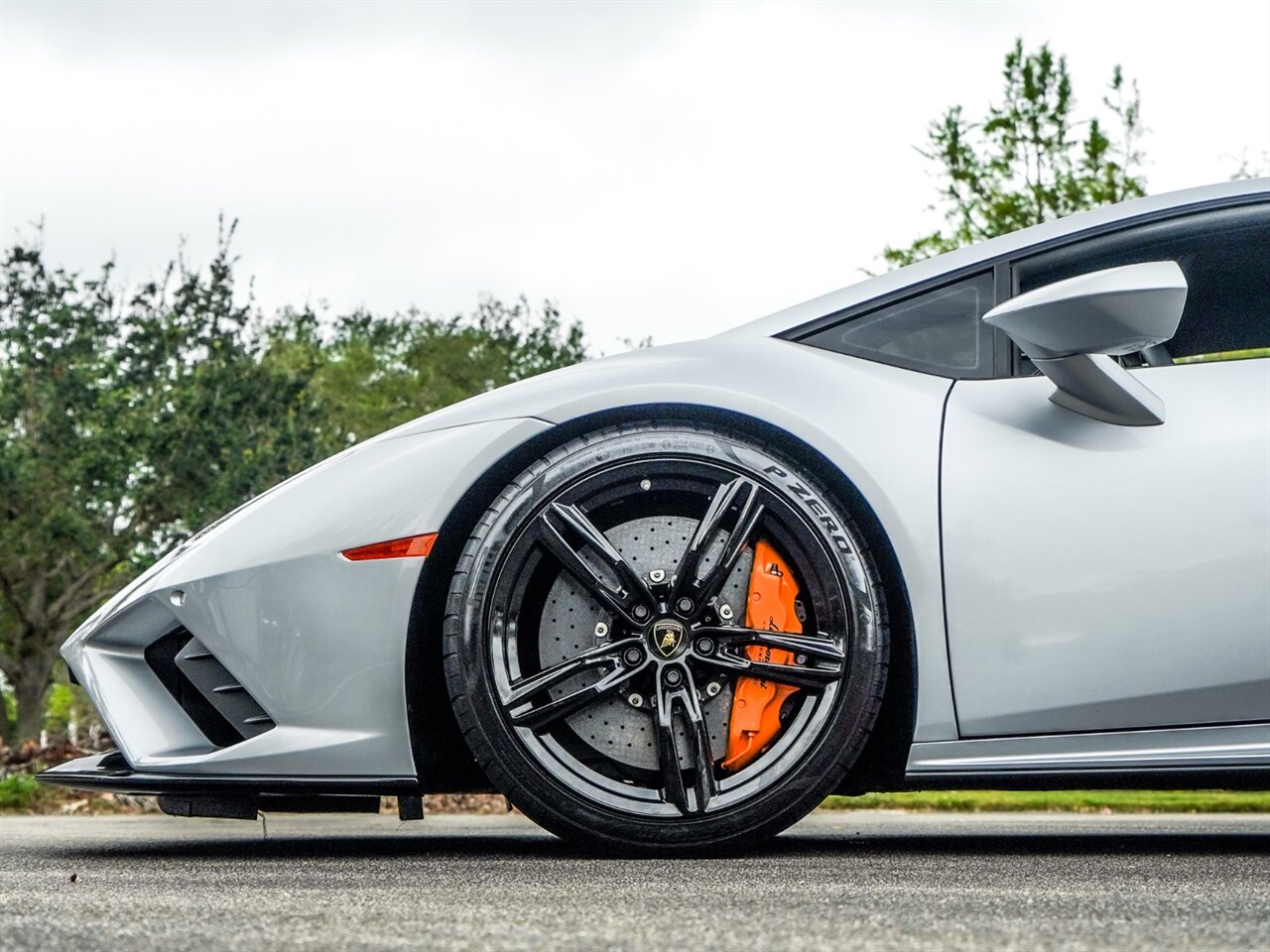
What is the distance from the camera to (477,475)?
269cm

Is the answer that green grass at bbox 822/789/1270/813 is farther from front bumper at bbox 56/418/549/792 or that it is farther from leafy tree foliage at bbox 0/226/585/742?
leafy tree foliage at bbox 0/226/585/742

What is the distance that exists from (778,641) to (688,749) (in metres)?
0.26

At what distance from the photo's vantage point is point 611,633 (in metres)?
2.57

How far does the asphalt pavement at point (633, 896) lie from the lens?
146cm

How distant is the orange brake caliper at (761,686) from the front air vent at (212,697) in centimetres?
89

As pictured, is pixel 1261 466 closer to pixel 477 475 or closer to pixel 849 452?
pixel 849 452

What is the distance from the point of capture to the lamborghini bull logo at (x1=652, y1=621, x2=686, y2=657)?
251cm

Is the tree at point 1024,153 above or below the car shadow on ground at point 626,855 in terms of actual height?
above

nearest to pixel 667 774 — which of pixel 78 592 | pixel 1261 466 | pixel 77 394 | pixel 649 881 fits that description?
pixel 649 881

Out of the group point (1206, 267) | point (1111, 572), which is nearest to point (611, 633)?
point (1111, 572)

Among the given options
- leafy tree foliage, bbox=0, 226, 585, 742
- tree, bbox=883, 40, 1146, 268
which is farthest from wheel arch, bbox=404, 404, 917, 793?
leafy tree foliage, bbox=0, 226, 585, 742

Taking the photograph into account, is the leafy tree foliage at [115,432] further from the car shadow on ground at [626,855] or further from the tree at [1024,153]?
the car shadow on ground at [626,855]

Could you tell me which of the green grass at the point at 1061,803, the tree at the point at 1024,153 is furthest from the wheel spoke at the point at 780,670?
the tree at the point at 1024,153

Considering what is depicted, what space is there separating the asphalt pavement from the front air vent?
0.83 ft
